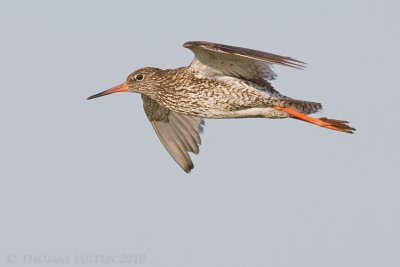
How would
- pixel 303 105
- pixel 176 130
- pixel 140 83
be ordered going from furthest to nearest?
pixel 176 130 → pixel 140 83 → pixel 303 105

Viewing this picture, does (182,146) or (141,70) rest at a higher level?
(141,70)

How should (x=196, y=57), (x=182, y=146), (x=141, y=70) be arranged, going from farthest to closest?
1. (x=182, y=146)
2. (x=141, y=70)
3. (x=196, y=57)

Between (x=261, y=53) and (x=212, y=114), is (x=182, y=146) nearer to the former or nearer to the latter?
(x=212, y=114)

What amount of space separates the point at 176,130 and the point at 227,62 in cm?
371

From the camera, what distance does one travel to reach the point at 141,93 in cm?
1955

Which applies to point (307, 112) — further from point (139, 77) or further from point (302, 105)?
point (139, 77)

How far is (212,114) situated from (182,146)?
9.31 ft

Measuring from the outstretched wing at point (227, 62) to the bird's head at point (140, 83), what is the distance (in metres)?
1.40

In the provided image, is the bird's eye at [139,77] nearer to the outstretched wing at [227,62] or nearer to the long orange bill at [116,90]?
the long orange bill at [116,90]

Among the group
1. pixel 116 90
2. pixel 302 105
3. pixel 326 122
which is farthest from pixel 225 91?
pixel 116 90

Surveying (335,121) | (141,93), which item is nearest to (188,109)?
(141,93)

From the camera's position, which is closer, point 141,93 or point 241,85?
point 241,85

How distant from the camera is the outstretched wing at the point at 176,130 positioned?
67.8 ft

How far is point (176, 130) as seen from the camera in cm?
2091
